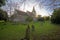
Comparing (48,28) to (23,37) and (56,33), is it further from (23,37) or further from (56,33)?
(23,37)

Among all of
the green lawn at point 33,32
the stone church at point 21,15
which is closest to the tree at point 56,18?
the green lawn at point 33,32

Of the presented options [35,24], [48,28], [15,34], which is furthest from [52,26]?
[15,34]

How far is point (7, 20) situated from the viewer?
9.12ft

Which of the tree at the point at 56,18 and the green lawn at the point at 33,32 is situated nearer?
the green lawn at the point at 33,32

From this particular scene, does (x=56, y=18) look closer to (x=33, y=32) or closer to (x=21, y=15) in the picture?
(x=33, y=32)

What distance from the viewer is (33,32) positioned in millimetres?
2703

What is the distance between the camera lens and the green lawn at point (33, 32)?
265 cm

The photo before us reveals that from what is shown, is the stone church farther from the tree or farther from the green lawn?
the tree

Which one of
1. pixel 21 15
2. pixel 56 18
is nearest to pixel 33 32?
pixel 21 15

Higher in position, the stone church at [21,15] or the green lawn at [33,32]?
the stone church at [21,15]

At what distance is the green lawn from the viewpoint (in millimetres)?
2654

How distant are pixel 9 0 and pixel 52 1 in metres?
0.94

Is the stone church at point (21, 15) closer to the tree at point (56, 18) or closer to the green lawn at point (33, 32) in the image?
the green lawn at point (33, 32)

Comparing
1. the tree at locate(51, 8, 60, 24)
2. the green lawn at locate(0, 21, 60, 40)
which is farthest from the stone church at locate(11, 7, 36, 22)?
the tree at locate(51, 8, 60, 24)
